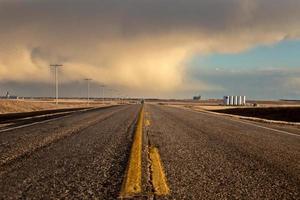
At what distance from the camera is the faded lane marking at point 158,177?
411 cm

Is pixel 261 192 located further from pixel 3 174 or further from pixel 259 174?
pixel 3 174

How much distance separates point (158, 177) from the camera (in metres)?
4.81

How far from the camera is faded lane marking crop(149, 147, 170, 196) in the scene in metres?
4.11

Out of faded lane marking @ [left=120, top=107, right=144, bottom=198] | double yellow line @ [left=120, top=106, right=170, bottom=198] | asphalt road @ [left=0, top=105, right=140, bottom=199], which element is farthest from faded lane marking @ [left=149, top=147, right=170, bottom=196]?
asphalt road @ [left=0, top=105, right=140, bottom=199]

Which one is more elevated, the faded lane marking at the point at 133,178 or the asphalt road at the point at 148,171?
the faded lane marking at the point at 133,178

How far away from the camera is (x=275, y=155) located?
7.42 m

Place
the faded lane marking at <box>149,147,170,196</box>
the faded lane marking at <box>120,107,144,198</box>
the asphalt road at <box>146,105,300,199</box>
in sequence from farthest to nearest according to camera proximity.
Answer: the asphalt road at <box>146,105,300,199</box> → the faded lane marking at <box>149,147,170,196</box> → the faded lane marking at <box>120,107,144,198</box>

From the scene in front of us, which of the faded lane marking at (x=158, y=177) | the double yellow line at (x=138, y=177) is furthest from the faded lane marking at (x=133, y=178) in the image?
the faded lane marking at (x=158, y=177)

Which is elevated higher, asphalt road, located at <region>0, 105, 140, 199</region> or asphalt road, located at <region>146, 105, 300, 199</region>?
asphalt road, located at <region>0, 105, 140, 199</region>

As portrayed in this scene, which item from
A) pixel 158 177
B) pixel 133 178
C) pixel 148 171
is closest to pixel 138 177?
pixel 133 178

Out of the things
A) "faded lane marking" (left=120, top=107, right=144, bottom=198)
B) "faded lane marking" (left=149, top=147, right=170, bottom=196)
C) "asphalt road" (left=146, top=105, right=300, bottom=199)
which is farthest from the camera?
"asphalt road" (left=146, top=105, right=300, bottom=199)

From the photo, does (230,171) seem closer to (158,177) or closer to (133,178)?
(158,177)

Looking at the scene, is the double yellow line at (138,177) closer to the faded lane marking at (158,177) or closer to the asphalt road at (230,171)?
the faded lane marking at (158,177)

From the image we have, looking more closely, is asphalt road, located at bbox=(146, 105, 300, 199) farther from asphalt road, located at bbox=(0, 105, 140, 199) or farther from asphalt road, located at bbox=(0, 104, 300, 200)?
asphalt road, located at bbox=(0, 105, 140, 199)
